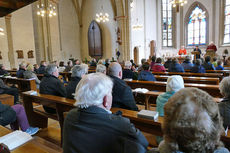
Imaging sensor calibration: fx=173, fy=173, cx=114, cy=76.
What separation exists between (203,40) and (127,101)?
54.6 feet

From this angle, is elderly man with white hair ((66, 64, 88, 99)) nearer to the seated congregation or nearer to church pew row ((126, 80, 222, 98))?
the seated congregation

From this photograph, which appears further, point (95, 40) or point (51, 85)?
point (95, 40)

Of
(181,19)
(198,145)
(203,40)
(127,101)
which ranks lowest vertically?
(127,101)

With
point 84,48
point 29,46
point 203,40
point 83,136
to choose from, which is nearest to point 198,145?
point 83,136

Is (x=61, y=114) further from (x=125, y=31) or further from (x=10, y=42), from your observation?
(x=125, y=31)

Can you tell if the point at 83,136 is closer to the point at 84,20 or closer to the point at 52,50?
the point at 52,50

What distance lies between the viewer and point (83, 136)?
117cm

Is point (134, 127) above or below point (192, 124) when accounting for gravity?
below

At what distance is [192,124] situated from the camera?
0.77m

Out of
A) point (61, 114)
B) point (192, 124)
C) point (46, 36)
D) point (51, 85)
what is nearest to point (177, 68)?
point (51, 85)

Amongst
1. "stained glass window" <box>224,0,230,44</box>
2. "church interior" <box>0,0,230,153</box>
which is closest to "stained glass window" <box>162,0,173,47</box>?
"church interior" <box>0,0,230,153</box>

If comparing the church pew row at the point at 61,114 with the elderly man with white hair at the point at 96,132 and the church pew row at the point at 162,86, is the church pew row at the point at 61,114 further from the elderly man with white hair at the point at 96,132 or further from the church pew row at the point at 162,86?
the church pew row at the point at 162,86

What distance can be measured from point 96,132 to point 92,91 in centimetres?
31

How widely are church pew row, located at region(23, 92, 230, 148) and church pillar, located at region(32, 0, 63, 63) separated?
346 inches
